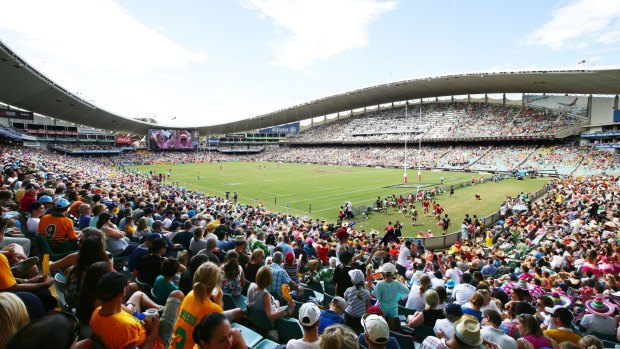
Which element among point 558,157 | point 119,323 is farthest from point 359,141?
point 119,323

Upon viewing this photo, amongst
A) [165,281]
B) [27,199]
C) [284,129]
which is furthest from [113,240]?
[284,129]

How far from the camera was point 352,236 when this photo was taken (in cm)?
1630

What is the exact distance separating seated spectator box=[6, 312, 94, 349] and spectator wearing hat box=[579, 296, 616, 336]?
7204 millimetres

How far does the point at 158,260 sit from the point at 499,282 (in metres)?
8.05

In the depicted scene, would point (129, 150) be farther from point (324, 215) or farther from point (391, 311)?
point (391, 311)

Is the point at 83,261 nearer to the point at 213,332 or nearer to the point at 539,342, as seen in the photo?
the point at 213,332

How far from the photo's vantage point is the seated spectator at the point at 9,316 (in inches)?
82.3

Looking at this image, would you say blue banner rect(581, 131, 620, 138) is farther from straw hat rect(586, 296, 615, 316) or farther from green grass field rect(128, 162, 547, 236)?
straw hat rect(586, 296, 615, 316)

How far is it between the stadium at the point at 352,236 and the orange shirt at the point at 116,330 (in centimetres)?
2

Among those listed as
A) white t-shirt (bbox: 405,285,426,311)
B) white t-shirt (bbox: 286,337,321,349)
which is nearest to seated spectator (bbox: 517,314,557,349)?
white t-shirt (bbox: 405,285,426,311)

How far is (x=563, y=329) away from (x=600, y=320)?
1.60m

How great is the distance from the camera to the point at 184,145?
98750 millimetres

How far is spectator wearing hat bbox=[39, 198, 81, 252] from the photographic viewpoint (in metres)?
6.03

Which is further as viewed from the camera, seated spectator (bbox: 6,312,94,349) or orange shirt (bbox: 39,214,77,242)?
orange shirt (bbox: 39,214,77,242)
